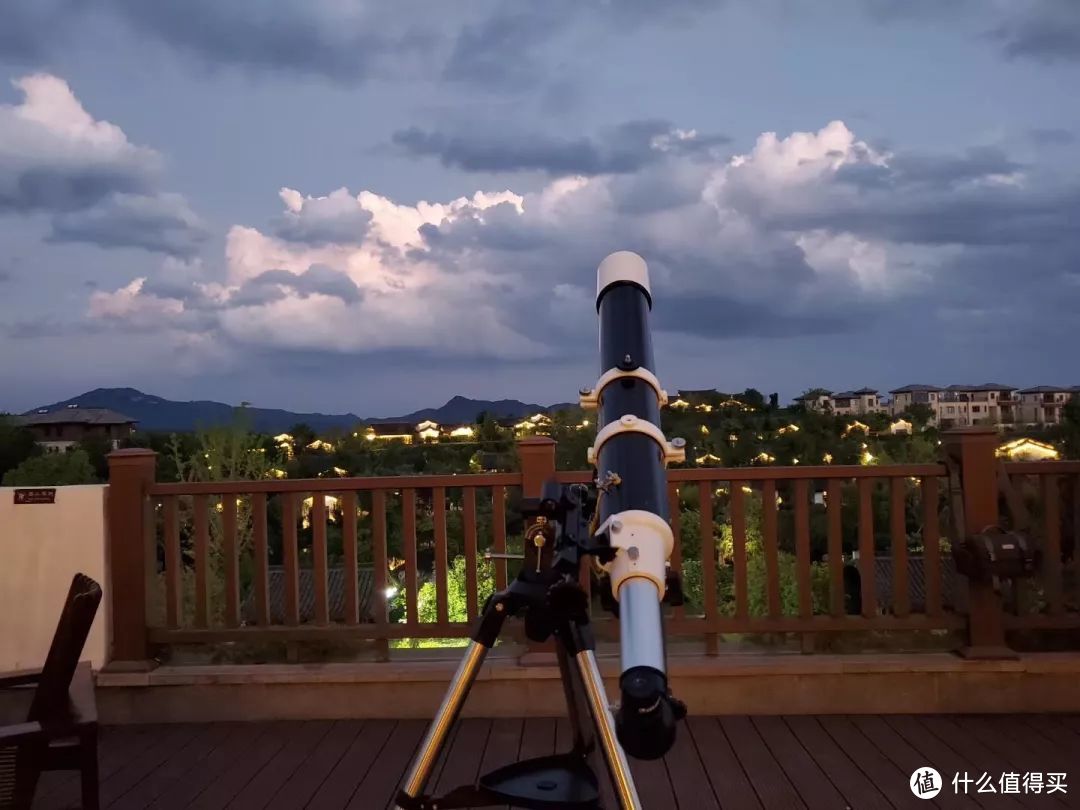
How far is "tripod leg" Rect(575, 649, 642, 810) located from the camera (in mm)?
1519

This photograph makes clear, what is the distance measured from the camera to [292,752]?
10.8 feet

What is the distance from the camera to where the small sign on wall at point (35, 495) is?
12.4ft

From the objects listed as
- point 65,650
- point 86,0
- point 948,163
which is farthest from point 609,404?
point 948,163

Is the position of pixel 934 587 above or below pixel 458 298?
below

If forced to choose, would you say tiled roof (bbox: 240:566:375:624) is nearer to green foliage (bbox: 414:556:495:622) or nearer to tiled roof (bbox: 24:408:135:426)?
green foliage (bbox: 414:556:495:622)

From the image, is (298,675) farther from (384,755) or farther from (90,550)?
(90,550)

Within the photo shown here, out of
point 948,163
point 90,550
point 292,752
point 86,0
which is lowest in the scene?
point 292,752

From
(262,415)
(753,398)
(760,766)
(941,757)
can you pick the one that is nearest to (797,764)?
(760,766)

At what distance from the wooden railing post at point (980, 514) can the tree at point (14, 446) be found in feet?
25.7

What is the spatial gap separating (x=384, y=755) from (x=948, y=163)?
13331 mm

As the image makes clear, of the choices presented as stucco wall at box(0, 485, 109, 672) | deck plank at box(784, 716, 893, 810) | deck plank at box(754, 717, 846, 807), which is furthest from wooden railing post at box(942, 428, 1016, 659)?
stucco wall at box(0, 485, 109, 672)

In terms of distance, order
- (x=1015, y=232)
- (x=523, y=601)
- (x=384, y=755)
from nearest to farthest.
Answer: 1. (x=523, y=601)
2. (x=384, y=755)
3. (x=1015, y=232)

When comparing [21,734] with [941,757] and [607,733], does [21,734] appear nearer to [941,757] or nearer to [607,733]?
[607,733]

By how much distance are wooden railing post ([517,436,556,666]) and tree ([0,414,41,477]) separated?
6316 mm
